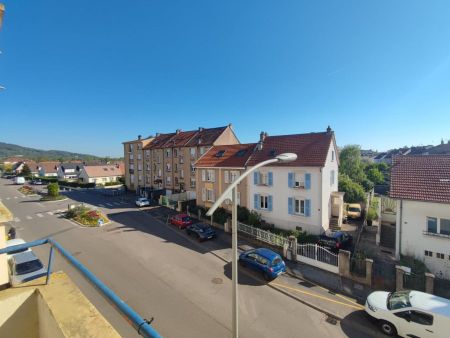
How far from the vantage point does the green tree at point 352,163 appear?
4697 cm

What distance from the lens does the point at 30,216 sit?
2898 cm

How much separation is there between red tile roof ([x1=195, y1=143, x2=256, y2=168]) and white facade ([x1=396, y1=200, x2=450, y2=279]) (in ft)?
46.1

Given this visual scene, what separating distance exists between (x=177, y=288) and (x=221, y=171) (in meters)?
15.5

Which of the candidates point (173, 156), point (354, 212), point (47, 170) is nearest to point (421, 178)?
point (354, 212)

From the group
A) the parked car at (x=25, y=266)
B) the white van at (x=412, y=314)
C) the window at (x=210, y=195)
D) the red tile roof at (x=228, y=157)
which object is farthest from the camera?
the window at (x=210, y=195)

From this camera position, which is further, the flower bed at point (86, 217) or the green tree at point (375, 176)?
the green tree at point (375, 176)

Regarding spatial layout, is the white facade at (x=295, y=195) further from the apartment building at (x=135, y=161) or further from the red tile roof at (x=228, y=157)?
the apartment building at (x=135, y=161)

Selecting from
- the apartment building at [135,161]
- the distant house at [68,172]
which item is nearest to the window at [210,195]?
the apartment building at [135,161]

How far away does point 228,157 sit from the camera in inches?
1090

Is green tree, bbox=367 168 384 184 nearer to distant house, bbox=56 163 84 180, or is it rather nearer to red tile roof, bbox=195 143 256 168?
red tile roof, bbox=195 143 256 168

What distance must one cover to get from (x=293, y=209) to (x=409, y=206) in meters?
8.47

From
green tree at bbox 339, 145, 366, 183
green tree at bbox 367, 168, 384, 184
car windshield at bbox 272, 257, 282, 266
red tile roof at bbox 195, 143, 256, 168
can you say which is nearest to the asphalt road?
car windshield at bbox 272, 257, 282, 266

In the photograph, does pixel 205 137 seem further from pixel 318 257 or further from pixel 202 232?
pixel 318 257

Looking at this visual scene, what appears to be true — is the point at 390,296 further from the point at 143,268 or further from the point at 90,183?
the point at 90,183
